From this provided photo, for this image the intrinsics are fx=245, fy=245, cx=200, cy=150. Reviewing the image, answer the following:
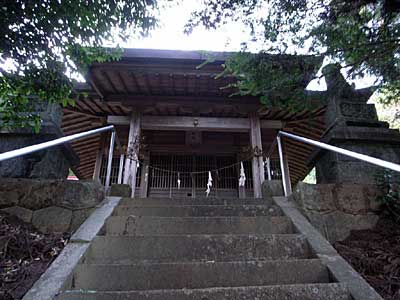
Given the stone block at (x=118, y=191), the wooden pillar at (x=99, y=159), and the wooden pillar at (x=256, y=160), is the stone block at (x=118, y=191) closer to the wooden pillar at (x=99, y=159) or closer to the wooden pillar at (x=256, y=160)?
the wooden pillar at (x=256, y=160)

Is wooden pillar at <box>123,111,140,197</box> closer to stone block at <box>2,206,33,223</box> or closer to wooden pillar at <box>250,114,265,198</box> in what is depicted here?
stone block at <box>2,206,33,223</box>

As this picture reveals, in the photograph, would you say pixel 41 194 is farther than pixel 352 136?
No

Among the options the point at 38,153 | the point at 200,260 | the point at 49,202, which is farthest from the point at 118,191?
the point at 200,260

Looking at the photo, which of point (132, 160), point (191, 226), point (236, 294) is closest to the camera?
point (236, 294)

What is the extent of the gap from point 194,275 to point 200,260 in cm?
22

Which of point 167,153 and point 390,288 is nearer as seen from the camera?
point 390,288

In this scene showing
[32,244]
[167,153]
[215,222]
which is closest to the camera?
[32,244]

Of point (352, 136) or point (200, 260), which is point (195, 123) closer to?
point (352, 136)

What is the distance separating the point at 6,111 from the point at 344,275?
3358 millimetres

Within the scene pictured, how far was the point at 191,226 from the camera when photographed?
7.63ft

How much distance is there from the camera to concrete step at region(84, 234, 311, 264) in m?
1.96

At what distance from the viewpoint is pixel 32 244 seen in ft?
6.66

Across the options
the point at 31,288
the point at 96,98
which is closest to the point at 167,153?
the point at 96,98

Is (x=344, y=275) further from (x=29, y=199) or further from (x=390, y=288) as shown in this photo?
(x=29, y=199)
